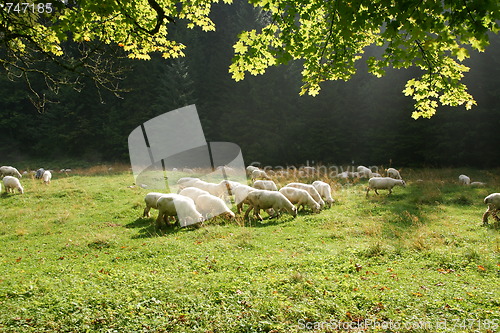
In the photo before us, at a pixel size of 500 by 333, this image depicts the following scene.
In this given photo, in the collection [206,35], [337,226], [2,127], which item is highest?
[206,35]

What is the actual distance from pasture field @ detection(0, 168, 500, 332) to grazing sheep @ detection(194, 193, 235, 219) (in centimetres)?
56

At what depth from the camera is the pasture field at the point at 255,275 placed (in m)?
4.85

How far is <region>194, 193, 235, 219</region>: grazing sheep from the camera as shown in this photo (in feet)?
37.5

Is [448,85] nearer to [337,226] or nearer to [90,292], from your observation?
[337,226]

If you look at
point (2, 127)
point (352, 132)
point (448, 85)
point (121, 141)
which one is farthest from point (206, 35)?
point (448, 85)

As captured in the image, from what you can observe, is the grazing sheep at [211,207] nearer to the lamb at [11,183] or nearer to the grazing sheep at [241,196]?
the grazing sheep at [241,196]

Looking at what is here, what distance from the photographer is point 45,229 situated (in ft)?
35.9

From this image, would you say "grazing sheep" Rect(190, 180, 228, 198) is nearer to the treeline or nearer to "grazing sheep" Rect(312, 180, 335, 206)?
"grazing sheep" Rect(312, 180, 335, 206)

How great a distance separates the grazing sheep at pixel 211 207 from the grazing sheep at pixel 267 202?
0.93m

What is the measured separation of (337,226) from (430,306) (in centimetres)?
560

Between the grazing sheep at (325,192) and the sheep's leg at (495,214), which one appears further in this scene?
the grazing sheep at (325,192)

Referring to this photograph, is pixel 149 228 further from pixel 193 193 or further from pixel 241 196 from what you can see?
pixel 241 196

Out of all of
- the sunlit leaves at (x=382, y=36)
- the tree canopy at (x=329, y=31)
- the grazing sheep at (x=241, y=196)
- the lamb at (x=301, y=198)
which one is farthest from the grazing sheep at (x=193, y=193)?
the sunlit leaves at (x=382, y=36)

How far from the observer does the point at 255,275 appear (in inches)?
255
